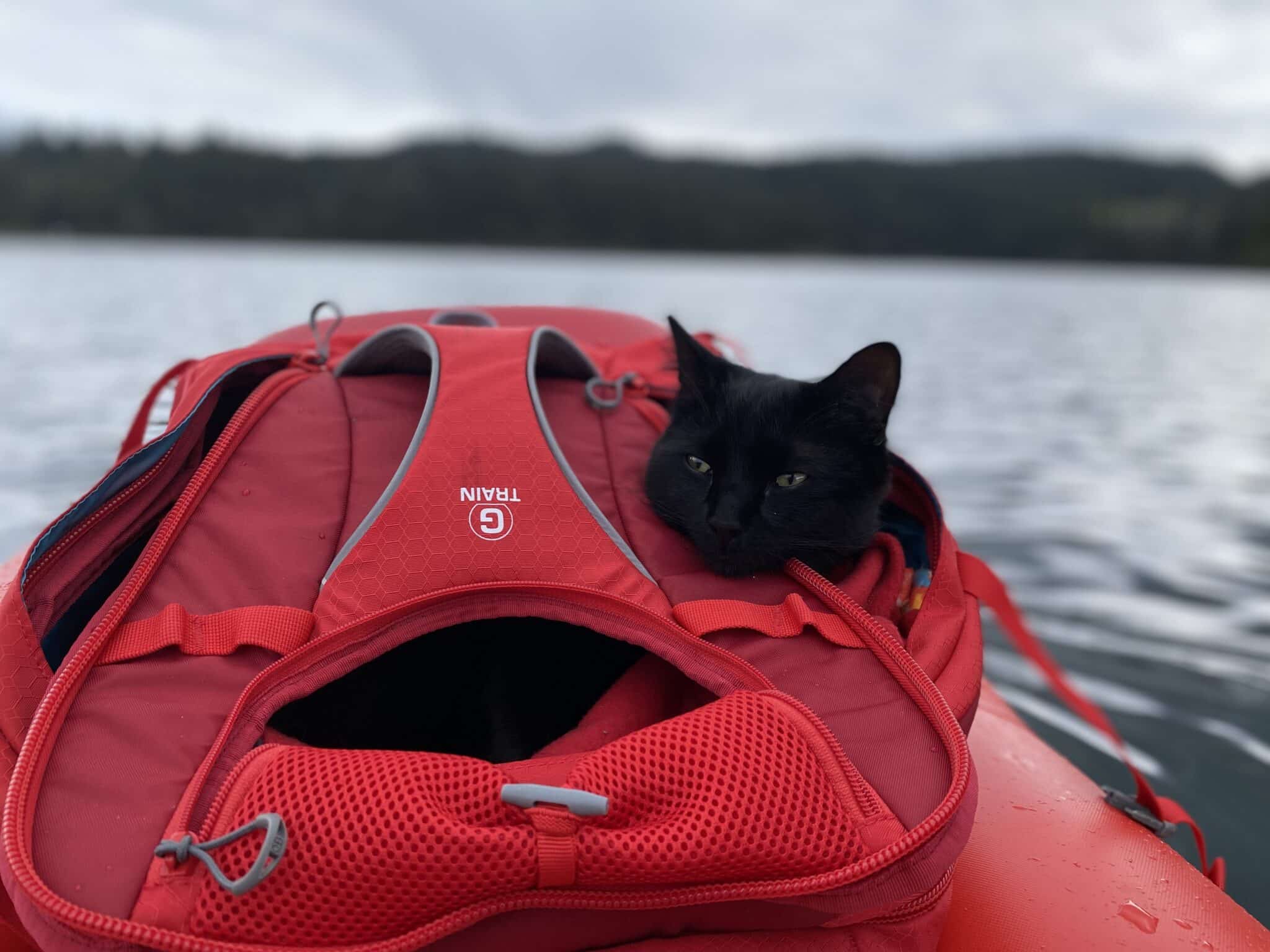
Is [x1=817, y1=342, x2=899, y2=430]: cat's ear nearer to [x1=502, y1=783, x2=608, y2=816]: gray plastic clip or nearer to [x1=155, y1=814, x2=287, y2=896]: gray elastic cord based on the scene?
[x1=502, y1=783, x2=608, y2=816]: gray plastic clip

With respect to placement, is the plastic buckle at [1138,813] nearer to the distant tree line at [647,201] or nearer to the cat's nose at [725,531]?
the cat's nose at [725,531]


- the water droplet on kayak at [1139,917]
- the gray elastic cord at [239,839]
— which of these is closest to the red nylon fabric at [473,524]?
the gray elastic cord at [239,839]

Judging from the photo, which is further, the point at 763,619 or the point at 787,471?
the point at 787,471

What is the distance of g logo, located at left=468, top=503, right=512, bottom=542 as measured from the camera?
1.36 meters

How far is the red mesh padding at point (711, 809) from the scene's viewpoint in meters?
0.98

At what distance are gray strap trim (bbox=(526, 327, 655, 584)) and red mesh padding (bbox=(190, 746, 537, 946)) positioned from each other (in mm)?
508

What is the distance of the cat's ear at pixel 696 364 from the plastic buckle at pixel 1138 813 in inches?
40.3

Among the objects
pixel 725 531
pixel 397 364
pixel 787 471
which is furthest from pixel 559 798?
pixel 397 364

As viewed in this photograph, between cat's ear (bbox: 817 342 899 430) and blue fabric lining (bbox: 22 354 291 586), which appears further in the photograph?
cat's ear (bbox: 817 342 899 430)

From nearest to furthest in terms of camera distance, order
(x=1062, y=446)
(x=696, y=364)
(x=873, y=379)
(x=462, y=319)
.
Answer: (x=873, y=379) < (x=696, y=364) < (x=462, y=319) < (x=1062, y=446)

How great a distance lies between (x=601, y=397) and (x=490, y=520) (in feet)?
1.78

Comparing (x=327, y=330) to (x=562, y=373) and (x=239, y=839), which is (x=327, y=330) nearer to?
(x=562, y=373)

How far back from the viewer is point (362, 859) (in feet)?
3.06

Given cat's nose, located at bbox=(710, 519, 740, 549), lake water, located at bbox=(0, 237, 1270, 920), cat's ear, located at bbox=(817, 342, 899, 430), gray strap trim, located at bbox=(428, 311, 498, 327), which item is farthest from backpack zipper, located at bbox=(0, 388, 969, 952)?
lake water, located at bbox=(0, 237, 1270, 920)
